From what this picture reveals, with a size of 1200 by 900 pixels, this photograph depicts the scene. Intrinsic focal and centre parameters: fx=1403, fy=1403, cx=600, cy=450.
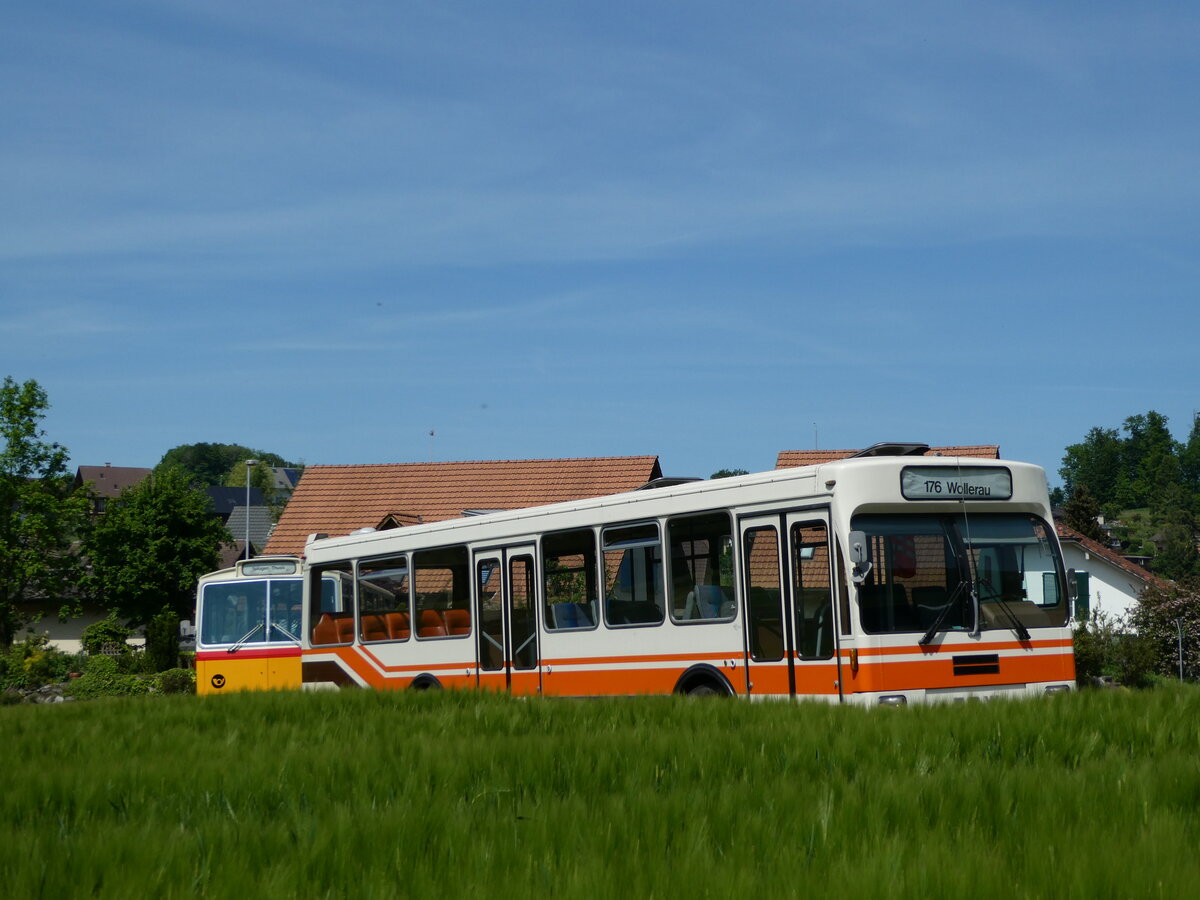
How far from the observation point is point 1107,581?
198ft

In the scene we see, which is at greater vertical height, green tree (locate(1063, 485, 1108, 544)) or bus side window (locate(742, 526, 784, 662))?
green tree (locate(1063, 485, 1108, 544))

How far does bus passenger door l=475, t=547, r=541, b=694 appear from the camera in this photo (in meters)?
17.0

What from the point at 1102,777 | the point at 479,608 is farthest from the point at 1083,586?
the point at 1102,777

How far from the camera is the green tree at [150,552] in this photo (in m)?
74.2

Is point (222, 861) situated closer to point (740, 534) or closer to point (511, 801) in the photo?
point (511, 801)

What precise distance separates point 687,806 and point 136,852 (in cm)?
196

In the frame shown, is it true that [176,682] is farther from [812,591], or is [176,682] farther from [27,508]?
[812,591]

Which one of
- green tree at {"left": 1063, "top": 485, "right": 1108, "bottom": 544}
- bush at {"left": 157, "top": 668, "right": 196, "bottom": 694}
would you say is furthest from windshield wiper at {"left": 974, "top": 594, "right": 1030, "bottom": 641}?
green tree at {"left": 1063, "top": 485, "right": 1108, "bottom": 544}

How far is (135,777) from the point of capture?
6.56m

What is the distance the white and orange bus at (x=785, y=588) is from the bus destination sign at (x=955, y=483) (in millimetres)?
17

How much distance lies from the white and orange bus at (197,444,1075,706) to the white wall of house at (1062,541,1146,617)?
45.7 meters

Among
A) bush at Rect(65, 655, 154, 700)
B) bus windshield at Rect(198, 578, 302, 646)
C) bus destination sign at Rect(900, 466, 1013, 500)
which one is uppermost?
bus destination sign at Rect(900, 466, 1013, 500)

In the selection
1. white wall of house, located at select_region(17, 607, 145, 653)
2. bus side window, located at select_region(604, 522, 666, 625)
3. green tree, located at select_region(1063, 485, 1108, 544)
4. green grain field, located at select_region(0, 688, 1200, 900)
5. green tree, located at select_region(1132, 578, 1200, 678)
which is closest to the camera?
green grain field, located at select_region(0, 688, 1200, 900)

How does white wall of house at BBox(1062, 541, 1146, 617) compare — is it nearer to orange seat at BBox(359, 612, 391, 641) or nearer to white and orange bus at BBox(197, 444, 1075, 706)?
orange seat at BBox(359, 612, 391, 641)
